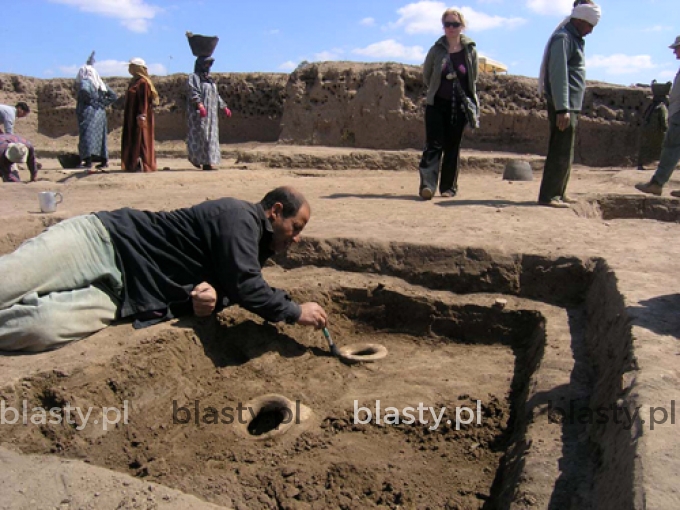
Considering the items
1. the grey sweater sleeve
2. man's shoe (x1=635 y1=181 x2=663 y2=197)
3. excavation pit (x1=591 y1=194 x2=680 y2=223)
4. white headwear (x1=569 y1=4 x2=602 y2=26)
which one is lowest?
excavation pit (x1=591 y1=194 x2=680 y2=223)

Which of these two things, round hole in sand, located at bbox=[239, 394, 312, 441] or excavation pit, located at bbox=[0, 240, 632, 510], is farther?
round hole in sand, located at bbox=[239, 394, 312, 441]

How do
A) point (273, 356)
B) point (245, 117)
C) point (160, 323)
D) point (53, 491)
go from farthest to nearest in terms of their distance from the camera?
1. point (245, 117)
2. point (273, 356)
3. point (160, 323)
4. point (53, 491)

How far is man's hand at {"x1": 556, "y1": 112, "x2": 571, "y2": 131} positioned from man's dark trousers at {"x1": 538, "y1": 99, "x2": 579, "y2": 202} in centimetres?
8

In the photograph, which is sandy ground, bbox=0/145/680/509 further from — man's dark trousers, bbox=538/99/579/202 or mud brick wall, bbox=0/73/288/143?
mud brick wall, bbox=0/73/288/143

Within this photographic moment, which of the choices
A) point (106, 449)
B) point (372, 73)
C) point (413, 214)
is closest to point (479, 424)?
point (106, 449)

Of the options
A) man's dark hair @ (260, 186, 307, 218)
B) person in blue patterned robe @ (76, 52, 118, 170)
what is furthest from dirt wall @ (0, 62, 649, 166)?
man's dark hair @ (260, 186, 307, 218)

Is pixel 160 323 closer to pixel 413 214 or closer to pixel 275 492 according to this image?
pixel 275 492

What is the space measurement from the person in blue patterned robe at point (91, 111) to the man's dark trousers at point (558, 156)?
24.2 ft

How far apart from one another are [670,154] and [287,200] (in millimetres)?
5000

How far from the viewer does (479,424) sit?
2.54 meters

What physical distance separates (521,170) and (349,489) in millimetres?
7484

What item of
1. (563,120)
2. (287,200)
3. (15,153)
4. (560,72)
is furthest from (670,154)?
(15,153)

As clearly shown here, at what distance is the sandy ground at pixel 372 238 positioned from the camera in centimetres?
181

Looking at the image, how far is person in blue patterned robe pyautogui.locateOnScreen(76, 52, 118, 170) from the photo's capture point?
9555 millimetres
